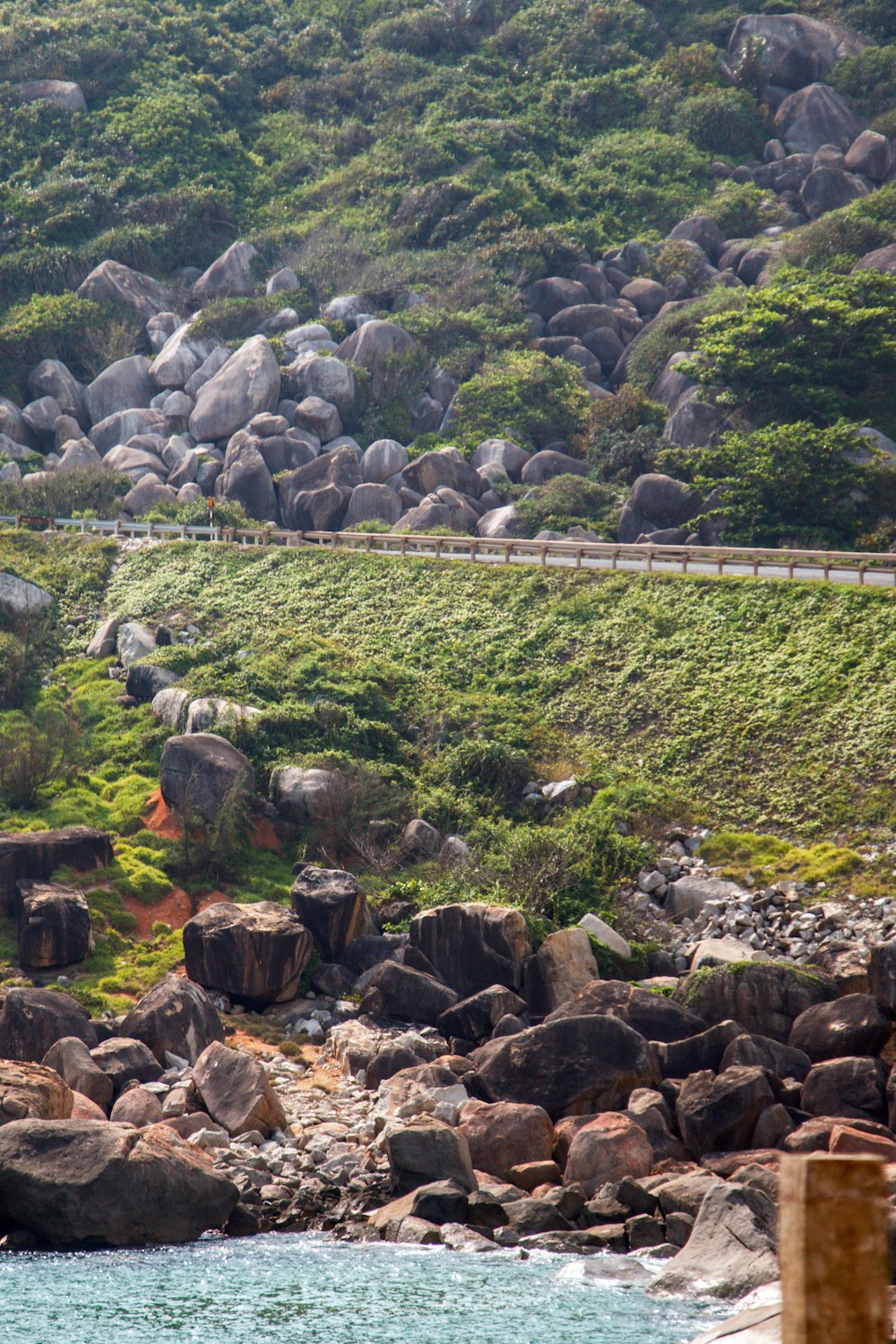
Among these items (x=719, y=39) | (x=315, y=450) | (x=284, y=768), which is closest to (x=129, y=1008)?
(x=284, y=768)

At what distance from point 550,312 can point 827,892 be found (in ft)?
180

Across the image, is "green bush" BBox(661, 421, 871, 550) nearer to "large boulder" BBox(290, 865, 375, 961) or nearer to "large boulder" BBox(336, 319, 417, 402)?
"large boulder" BBox(336, 319, 417, 402)

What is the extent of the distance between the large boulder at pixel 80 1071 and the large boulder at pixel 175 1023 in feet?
6.36

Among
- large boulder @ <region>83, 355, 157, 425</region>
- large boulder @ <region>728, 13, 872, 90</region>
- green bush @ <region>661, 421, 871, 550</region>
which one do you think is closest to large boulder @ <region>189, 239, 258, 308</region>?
large boulder @ <region>83, 355, 157, 425</region>

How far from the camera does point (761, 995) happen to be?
2878 centimetres

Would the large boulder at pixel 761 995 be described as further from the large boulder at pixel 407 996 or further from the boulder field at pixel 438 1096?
the large boulder at pixel 407 996

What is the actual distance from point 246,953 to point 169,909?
17.4 ft

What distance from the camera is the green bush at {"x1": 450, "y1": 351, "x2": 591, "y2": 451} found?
7106 centimetres

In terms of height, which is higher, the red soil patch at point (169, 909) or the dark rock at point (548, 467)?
the dark rock at point (548, 467)

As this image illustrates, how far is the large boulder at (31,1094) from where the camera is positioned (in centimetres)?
2169

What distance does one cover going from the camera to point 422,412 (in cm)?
7488

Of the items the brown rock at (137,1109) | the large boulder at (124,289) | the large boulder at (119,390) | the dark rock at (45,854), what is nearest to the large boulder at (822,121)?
the large boulder at (124,289)

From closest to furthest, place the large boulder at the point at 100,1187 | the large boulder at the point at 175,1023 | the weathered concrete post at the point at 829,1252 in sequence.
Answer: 1. the weathered concrete post at the point at 829,1252
2. the large boulder at the point at 100,1187
3. the large boulder at the point at 175,1023

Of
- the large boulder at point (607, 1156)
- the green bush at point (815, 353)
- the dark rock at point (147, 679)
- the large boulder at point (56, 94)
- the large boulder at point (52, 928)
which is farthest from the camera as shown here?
the large boulder at point (56, 94)
